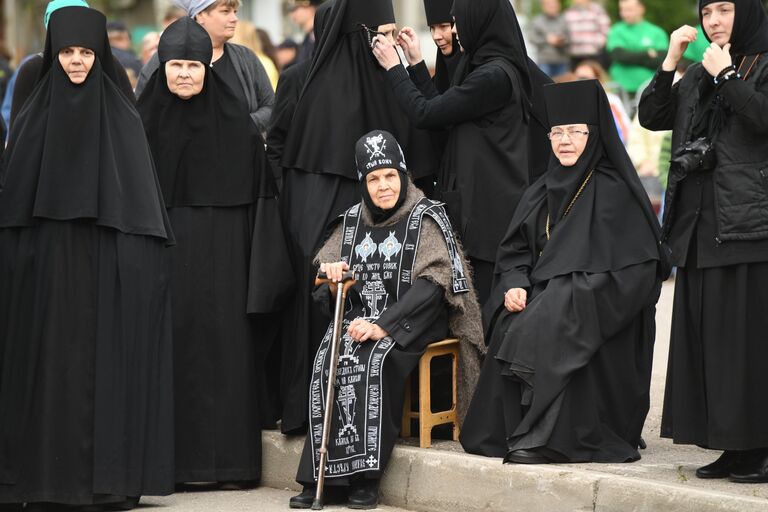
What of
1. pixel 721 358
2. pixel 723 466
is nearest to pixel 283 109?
pixel 721 358

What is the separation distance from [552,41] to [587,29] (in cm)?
52

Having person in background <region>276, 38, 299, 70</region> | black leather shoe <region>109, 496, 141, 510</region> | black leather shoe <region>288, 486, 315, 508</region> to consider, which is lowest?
black leather shoe <region>109, 496, 141, 510</region>

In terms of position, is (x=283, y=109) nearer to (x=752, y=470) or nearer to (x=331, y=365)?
(x=331, y=365)

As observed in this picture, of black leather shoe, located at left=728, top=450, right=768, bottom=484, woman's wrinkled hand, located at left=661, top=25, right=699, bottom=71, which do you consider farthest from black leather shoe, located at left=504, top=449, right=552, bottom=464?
woman's wrinkled hand, located at left=661, top=25, right=699, bottom=71

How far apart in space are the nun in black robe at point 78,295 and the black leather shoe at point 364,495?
0.91 meters

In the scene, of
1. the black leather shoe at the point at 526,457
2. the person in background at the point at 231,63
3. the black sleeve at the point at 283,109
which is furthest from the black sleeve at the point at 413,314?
the person in background at the point at 231,63

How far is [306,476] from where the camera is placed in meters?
7.28

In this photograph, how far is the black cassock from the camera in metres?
7.26

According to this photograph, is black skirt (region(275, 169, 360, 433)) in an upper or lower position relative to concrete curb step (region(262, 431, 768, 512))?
upper

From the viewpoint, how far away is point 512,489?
6.86 m

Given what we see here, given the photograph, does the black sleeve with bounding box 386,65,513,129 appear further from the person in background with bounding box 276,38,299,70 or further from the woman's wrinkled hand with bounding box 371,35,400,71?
the person in background with bounding box 276,38,299,70

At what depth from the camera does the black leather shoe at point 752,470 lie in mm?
6555

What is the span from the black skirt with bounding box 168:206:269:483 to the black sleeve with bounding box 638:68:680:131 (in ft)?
7.34

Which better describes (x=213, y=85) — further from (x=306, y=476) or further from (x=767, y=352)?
(x=767, y=352)
